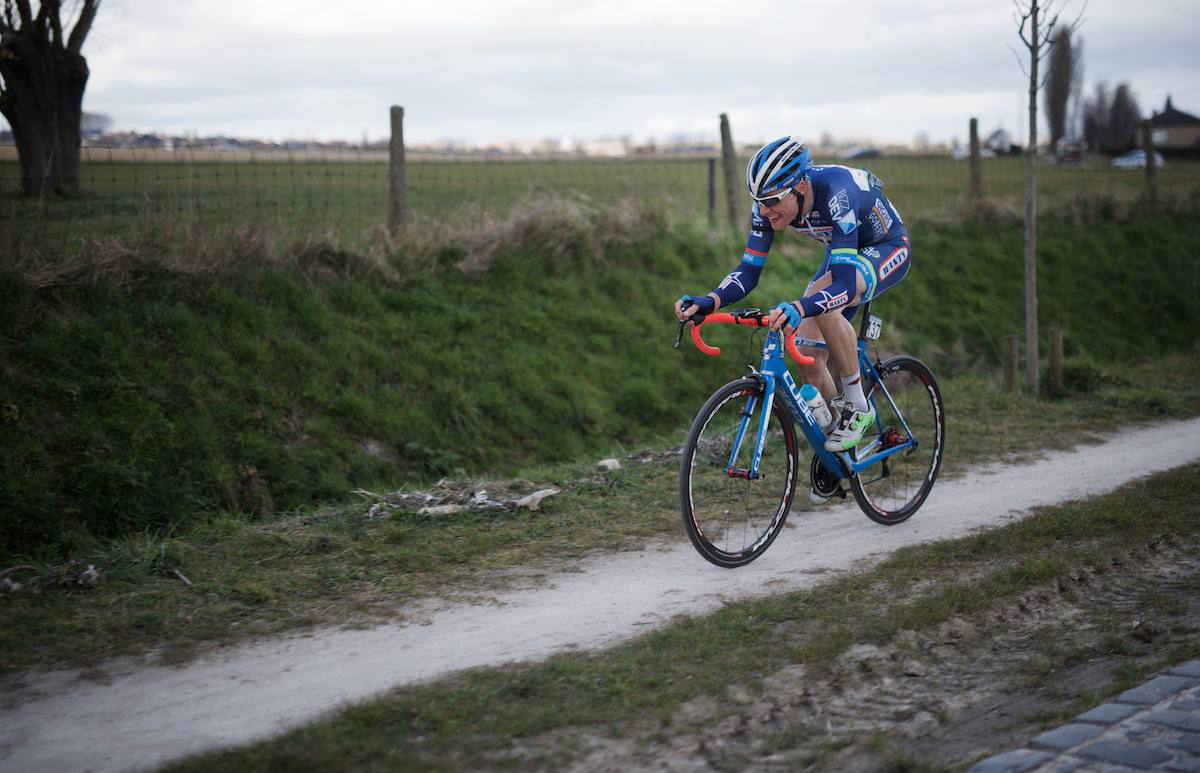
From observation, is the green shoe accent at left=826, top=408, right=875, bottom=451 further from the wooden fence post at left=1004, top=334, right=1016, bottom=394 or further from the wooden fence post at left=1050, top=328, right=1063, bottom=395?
the wooden fence post at left=1050, top=328, right=1063, bottom=395

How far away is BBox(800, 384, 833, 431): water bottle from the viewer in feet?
18.9

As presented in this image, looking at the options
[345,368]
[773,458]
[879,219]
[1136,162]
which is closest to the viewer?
[879,219]

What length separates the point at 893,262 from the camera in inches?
234

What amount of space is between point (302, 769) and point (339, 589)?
73.4 inches

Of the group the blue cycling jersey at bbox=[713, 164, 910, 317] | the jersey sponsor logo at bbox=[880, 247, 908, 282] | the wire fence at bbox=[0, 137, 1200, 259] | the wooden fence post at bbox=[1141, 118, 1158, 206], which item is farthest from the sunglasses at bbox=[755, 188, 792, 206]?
the wooden fence post at bbox=[1141, 118, 1158, 206]

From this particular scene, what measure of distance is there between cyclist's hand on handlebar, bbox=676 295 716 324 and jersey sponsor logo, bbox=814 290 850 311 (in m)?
0.61

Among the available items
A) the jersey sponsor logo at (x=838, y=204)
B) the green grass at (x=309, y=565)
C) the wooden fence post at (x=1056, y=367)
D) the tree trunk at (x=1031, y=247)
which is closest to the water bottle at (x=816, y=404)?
the jersey sponsor logo at (x=838, y=204)

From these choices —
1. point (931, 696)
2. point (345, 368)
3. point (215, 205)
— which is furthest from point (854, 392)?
point (215, 205)

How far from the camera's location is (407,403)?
9.75m

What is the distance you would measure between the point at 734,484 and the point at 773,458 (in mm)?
335

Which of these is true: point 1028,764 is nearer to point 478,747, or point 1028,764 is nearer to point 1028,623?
point 1028,623

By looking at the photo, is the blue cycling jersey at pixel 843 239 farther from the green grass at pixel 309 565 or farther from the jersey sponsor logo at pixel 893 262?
the green grass at pixel 309 565

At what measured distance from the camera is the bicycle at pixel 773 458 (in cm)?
543

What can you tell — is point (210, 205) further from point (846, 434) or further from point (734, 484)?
point (846, 434)
